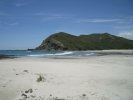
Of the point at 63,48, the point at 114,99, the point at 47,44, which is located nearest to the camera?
the point at 114,99

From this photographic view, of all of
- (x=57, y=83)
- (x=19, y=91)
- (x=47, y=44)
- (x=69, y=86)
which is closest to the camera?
(x=19, y=91)

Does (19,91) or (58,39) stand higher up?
(58,39)

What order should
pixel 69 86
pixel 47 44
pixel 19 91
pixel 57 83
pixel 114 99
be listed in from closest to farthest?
pixel 114 99, pixel 19 91, pixel 69 86, pixel 57 83, pixel 47 44

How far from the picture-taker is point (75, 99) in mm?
8562

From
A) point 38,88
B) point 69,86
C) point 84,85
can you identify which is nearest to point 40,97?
point 38,88

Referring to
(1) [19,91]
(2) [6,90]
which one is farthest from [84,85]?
(2) [6,90]

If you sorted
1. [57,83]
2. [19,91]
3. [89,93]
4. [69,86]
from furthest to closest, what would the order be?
[57,83] → [69,86] → [19,91] → [89,93]

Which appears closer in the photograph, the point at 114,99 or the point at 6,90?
the point at 114,99

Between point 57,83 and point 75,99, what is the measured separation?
316cm

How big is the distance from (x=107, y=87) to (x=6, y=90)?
537 cm

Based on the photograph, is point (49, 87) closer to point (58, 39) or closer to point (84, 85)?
point (84, 85)

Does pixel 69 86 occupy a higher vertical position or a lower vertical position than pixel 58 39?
lower

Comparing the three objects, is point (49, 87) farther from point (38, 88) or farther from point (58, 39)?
point (58, 39)

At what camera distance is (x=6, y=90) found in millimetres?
10305
